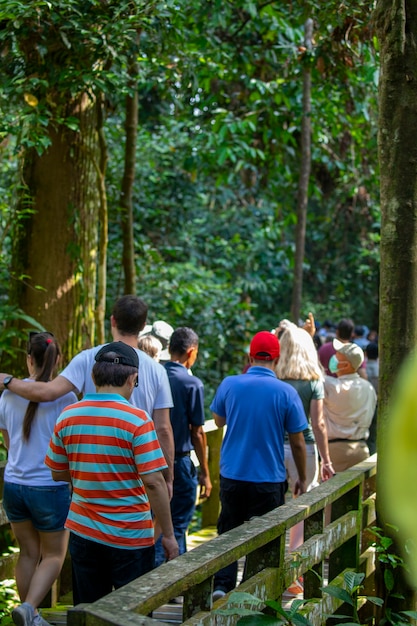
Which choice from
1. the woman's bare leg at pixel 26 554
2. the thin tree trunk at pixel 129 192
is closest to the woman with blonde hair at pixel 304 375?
the woman's bare leg at pixel 26 554

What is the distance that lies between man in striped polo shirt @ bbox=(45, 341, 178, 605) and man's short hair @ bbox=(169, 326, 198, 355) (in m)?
1.86

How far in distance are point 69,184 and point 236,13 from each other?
5.17 m

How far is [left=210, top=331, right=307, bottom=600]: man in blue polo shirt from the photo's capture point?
5.39 metres

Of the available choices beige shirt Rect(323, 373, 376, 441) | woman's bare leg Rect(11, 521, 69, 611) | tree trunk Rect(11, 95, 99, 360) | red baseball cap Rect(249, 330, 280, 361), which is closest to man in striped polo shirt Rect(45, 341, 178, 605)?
woman's bare leg Rect(11, 521, 69, 611)

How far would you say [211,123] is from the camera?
11.6 m

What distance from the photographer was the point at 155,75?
10555mm

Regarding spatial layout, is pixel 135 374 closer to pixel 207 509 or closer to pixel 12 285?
pixel 12 285

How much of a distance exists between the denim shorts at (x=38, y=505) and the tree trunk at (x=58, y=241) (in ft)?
9.22

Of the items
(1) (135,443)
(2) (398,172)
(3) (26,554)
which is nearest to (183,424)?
(3) (26,554)

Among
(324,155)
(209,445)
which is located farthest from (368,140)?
(209,445)

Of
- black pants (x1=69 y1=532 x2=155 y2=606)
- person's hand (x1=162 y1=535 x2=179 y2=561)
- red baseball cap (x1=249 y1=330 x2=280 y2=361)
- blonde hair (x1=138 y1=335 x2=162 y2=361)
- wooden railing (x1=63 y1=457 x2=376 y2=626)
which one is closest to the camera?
wooden railing (x1=63 y1=457 x2=376 y2=626)

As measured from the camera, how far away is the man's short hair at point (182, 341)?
5.92 meters

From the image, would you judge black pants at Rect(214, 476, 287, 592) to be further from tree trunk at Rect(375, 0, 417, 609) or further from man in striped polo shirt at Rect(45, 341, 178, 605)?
man in striped polo shirt at Rect(45, 341, 178, 605)

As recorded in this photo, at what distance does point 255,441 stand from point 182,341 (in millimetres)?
927
